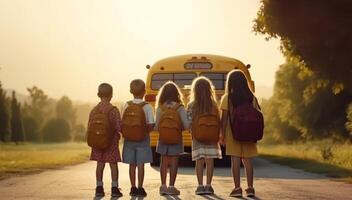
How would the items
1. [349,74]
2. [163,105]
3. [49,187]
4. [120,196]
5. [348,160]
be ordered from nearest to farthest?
[120,196]
[163,105]
[49,187]
[349,74]
[348,160]

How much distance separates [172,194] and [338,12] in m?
9.08

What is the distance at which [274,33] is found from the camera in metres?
19.4

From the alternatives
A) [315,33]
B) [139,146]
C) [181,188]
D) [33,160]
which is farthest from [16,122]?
[139,146]

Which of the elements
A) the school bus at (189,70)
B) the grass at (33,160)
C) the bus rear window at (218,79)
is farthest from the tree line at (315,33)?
the grass at (33,160)

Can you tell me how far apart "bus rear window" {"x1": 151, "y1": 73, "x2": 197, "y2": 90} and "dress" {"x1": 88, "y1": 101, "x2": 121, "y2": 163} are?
877 centimetres

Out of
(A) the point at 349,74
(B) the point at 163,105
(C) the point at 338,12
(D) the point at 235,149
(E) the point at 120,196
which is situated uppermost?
(C) the point at 338,12

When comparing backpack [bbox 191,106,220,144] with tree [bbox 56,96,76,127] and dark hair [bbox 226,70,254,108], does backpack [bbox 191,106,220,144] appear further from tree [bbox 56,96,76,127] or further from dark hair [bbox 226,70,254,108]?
tree [bbox 56,96,76,127]

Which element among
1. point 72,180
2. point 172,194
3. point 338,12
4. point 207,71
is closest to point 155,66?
point 207,71

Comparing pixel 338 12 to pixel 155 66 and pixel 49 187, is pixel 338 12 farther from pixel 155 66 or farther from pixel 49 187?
pixel 49 187

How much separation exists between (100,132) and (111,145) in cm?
29

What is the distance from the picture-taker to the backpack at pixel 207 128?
34.7 ft

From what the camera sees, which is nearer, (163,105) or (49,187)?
(163,105)

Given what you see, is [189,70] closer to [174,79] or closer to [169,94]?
[174,79]

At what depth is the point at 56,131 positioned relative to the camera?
137 metres
